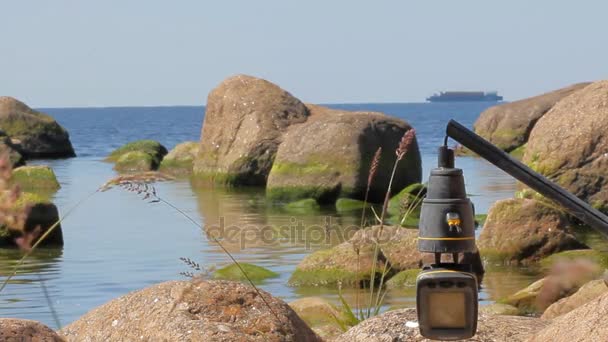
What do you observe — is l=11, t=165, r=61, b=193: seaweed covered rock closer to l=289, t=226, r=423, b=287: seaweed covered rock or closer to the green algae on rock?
the green algae on rock

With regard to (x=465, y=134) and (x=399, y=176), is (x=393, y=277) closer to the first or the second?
(x=465, y=134)

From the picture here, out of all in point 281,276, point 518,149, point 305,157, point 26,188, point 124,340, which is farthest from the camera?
point 518,149

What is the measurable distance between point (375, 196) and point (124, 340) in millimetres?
18202

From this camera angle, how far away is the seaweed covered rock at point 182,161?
3269 centimetres

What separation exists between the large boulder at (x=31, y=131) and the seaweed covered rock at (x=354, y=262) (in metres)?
32.4

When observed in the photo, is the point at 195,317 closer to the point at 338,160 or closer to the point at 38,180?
the point at 338,160

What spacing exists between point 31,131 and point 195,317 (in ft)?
133

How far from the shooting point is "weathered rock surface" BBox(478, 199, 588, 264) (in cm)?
1364

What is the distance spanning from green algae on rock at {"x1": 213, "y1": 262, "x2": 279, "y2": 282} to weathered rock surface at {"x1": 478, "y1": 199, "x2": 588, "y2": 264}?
8.88ft

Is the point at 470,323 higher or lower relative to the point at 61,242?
higher

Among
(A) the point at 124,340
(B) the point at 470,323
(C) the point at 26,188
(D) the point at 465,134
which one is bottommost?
(C) the point at 26,188

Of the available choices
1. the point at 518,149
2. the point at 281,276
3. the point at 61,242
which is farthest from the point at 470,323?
the point at 518,149

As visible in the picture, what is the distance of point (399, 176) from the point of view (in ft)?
80.0

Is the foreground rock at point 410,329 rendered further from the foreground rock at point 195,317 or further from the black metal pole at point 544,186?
the black metal pole at point 544,186
